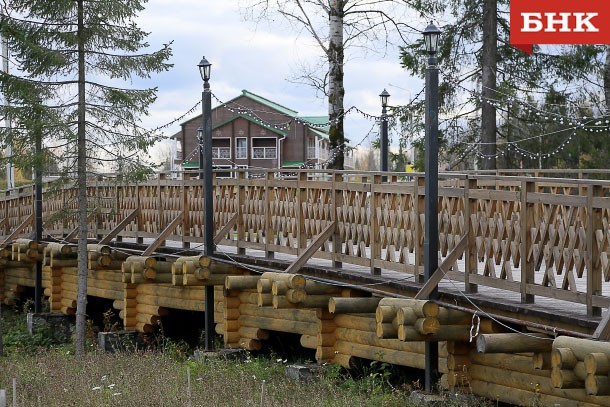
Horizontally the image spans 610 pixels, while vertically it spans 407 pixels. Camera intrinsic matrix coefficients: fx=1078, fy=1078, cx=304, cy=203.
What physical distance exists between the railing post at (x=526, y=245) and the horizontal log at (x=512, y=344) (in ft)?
2.02

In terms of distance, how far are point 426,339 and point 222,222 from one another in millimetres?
6511

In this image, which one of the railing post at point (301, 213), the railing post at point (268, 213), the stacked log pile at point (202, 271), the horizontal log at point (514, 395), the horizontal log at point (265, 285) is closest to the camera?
the horizontal log at point (514, 395)

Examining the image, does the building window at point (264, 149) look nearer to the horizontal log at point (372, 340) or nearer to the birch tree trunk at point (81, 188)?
the birch tree trunk at point (81, 188)

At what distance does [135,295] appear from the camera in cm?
2022

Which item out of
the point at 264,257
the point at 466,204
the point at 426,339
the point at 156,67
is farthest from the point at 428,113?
the point at 156,67

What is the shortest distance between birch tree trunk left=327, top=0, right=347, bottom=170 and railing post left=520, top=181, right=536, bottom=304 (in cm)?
1170

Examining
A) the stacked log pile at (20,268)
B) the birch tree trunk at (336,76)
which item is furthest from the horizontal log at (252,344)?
the stacked log pile at (20,268)

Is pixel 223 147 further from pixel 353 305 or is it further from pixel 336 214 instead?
pixel 353 305

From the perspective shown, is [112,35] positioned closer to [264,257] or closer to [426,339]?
[264,257]

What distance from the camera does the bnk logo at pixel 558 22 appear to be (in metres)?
23.9

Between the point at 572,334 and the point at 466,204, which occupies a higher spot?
the point at 466,204

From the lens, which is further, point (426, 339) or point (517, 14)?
point (517, 14)

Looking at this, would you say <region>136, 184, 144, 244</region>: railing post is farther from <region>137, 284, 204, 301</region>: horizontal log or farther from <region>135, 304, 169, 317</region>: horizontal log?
<region>135, 304, 169, 317</region>: horizontal log

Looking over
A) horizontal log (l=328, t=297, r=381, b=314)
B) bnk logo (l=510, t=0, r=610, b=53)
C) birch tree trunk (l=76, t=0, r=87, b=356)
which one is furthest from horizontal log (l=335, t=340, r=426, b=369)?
bnk logo (l=510, t=0, r=610, b=53)
